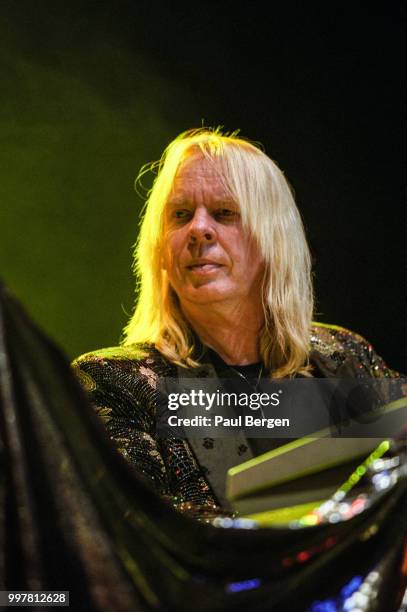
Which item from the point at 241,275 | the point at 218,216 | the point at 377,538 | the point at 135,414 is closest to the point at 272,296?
the point at 241,275

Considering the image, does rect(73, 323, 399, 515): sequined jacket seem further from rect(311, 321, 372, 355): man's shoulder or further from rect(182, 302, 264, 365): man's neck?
rect(311, 321, 372, 355): man's shoulder

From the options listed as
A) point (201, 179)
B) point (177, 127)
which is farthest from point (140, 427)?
point (177, 127)

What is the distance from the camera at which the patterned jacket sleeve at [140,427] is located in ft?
3.79

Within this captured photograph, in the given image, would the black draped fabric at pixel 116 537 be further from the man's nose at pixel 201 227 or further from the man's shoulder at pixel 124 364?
the man's nose at pixel 201 227

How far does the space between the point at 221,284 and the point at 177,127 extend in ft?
1.16

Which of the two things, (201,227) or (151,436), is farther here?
(201,227)

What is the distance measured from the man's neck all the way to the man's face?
0.8 inches

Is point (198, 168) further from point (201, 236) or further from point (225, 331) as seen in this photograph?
point (225, 331)

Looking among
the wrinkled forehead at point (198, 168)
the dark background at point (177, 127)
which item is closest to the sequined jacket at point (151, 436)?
the dark background at point (177, 127)

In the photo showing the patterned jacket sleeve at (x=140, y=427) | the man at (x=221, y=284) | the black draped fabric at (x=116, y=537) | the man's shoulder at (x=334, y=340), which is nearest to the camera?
the black draped fabric at (x=116, y=537)

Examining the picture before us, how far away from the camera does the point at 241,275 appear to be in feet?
4.61

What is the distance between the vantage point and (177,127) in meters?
1.45

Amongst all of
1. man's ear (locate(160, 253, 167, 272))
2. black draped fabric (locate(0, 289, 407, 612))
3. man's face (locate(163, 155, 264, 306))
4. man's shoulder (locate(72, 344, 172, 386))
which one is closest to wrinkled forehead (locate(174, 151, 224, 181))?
man's face (locate(163, 155, 264, 306))

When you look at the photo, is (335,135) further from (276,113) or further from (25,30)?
(25,30)
